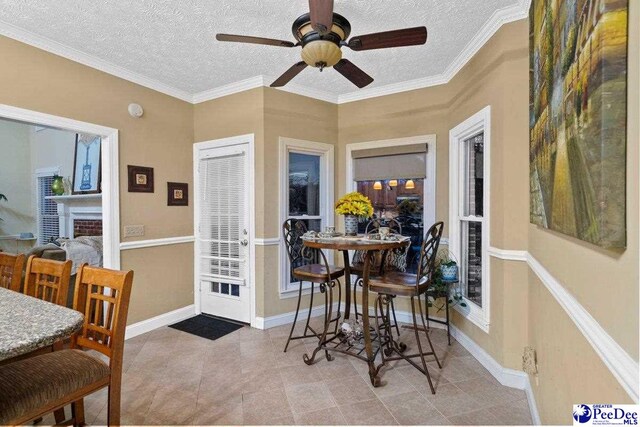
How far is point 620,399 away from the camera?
0.76 metres

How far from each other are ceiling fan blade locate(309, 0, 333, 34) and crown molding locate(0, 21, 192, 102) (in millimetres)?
2452

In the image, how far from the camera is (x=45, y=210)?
5.94 metres

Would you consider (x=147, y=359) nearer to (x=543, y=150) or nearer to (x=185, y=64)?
(x=185, y=64)

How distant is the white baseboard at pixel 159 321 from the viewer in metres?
3.23

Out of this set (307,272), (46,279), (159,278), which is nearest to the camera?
(46,279)

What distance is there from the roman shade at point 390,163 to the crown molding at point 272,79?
0.68m

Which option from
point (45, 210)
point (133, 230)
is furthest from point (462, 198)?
point (45, 210)

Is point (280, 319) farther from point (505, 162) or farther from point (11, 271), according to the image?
point (505, 162)

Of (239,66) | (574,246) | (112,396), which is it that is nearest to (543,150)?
(574,246)

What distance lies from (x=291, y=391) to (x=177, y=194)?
2609 mm

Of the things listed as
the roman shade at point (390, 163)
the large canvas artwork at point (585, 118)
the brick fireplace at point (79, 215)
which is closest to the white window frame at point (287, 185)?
the roman shade at point (390, 163)

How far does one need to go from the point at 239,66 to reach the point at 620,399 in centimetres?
346

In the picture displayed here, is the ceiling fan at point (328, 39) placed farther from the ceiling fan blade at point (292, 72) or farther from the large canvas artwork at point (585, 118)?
the large canvas artwork at point (585, 118)

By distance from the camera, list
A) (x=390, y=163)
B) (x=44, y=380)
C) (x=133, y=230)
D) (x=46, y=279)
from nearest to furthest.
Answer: (x=44, y=380) < (x=46, y=279) < (x=133, y=230) < (x=390, y=163)
